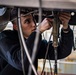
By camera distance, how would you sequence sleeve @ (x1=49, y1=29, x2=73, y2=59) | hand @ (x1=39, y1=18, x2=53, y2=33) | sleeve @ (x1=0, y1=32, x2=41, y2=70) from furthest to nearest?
sleeve @ (x1=49, y1=29, x2=73, y2=59) < sleeve @ (x1=0, y1=32, x2=41, y2=70) < hand @ (x1=39, y1=18, x2=53, y2=33)

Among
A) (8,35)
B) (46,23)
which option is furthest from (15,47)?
(46,23)

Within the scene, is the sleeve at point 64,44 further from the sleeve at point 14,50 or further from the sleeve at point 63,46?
the sleeve at point 14,50

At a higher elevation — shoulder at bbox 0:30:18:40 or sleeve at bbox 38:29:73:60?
shoulder at bbox 0:30:18:40

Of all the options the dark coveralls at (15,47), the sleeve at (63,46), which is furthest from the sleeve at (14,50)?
the sleeve at (63,46)

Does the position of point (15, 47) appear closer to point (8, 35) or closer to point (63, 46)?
point (8, 35)

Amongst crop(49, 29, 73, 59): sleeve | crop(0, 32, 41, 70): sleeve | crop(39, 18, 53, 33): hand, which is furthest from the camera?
crop(49, 29, 73, 59): sleeve

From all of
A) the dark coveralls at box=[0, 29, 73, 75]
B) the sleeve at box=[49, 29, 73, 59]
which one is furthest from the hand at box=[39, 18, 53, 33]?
the sleeve at box=[49, 29, 73, 59]

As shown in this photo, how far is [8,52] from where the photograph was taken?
34.7 inches

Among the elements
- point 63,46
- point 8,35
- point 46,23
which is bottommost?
point 63,46

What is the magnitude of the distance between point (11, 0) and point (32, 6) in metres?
0.05

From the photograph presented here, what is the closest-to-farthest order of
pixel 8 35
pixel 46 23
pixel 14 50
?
pixel 46 23
pixel 14 50
pixel 8 35

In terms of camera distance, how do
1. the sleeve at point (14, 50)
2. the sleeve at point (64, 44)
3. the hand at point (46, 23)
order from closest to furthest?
the hand at point (46, 23), the sleeve at point (14, 50), the sleeve at point (64, 44)

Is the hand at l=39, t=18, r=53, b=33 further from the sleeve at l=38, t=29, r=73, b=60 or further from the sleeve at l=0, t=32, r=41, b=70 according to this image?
the sleeve at l=38, t=29, r=73, b=60

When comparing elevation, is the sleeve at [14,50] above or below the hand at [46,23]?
below
